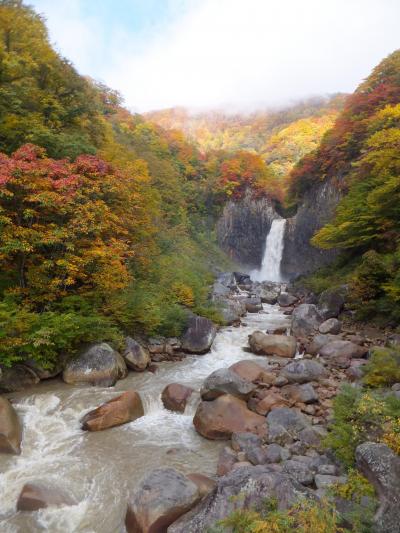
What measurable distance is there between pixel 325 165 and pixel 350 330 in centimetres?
1970

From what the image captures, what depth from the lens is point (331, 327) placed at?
1527 centimetres

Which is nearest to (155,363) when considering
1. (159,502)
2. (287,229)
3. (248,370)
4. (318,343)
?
(248,370)

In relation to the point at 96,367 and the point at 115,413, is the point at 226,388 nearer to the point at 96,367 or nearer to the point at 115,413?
the point at 115,413

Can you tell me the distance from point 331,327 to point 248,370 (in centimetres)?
611

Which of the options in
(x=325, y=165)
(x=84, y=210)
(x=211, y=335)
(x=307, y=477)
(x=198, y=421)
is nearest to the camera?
(x=307, y=477)

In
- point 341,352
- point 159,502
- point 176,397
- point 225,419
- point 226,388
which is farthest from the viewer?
point 341,352

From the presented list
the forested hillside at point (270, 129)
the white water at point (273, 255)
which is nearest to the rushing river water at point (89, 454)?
the white water at point (273, 255)

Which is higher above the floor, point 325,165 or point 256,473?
point 325,165

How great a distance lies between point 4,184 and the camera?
9633mm

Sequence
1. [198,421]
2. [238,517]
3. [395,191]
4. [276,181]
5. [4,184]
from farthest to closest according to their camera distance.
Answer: [276,181] → [395,191] → [4,184] → [198,421] → [238,517]

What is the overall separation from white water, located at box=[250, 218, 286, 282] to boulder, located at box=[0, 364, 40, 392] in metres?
30.3

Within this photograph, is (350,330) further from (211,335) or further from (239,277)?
(239,277)

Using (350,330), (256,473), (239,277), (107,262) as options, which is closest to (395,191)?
(350,330)

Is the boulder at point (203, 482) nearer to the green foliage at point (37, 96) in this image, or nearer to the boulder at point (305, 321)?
the boulder at point (305, 321)
